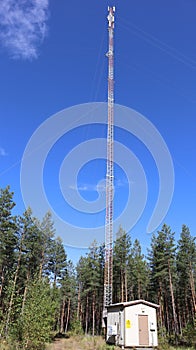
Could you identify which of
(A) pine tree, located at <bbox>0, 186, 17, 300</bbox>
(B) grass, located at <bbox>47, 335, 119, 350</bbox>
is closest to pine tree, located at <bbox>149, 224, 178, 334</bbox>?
(B) grass, located at <bbox>47, 335, 119, 350</bbox>

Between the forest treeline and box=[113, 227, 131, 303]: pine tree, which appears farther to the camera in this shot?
box=[113, 227, 131, 303]: pine tree

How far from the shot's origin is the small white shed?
1708 cm

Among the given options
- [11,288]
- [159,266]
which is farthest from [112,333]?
[159,266]

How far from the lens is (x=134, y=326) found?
57.1ft

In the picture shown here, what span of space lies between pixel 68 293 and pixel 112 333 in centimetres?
2268

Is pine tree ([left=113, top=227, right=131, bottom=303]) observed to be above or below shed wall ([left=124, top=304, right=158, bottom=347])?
above

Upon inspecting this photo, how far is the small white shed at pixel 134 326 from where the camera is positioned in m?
17.1

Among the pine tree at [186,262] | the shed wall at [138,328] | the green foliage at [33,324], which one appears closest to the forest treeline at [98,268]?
the pine tree at [186,262]

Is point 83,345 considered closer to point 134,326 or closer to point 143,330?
point 134,326

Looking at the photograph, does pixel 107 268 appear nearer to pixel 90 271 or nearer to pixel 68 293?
pixel 90 271

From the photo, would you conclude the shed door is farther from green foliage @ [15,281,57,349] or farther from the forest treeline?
green foliage @ [15,281,57,349]

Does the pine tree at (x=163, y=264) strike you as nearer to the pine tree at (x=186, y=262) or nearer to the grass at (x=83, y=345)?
the pine tree at (x=186, y=262)

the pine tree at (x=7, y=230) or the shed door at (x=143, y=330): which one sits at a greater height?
the pine tree at (x=7, y=230)

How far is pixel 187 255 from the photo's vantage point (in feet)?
101
